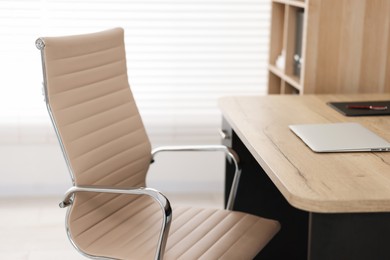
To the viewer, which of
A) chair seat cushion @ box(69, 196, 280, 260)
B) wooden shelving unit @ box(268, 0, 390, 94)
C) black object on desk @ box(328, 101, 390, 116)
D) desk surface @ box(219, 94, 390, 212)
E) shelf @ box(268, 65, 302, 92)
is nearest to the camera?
desk surface @ box(219, 94, 390, 212)

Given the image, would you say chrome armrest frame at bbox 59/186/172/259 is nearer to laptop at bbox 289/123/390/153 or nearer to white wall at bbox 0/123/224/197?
laptop at bbox 289/123/390/153

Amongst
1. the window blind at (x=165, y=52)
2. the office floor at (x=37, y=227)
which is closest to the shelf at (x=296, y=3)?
the window blind at (x=165, y=52)

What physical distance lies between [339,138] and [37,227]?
1.91 m

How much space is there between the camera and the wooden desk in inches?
64.5

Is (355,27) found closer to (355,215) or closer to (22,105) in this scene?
(355,215)

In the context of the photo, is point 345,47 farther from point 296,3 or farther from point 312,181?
point 312,181

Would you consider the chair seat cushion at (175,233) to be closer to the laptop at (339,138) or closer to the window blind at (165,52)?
the laptop at (339,138)

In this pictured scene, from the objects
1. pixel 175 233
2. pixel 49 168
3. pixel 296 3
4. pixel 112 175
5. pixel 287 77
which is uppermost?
pixel 296 3

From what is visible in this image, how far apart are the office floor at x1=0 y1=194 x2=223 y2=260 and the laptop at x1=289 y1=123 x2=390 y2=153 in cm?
141

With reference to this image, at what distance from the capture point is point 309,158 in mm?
1995

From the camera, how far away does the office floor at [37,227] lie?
10.6 ft

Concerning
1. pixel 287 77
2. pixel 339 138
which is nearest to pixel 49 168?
pixel 287 77

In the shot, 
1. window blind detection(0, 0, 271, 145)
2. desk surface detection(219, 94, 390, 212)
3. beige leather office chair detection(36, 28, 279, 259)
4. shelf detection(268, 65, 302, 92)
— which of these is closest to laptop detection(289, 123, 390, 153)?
desk surface detection(219, 94, 390, 212)

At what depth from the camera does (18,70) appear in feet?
12.6
